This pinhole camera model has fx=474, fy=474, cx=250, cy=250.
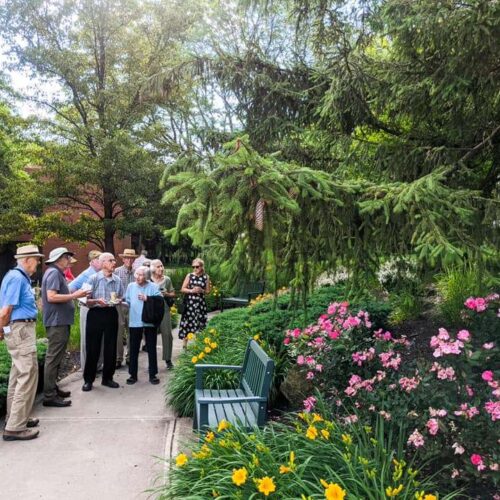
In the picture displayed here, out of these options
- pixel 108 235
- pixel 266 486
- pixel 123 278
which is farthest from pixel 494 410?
pixel 108 235

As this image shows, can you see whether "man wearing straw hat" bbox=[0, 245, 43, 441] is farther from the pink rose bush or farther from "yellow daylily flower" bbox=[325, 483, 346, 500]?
"yellow daylily flower" bbox=[325, 483, 346, 500]

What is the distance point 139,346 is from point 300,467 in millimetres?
4249

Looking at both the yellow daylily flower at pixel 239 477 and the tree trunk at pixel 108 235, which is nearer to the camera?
the yellow daylily flower at pixel 239 477

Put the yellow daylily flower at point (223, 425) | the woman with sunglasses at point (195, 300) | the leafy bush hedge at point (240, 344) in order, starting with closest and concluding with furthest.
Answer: the yellow daylily flower at point (223, 425) < the leafy bush hedge at point (240, 344) < the woman with sunglasses at point (195, 300)

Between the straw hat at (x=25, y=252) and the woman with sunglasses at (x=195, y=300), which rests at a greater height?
the straw hat at (x=25, y=252)

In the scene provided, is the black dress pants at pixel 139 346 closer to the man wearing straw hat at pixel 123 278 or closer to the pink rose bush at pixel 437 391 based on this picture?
the man wearing straw hat at pixel 123 278

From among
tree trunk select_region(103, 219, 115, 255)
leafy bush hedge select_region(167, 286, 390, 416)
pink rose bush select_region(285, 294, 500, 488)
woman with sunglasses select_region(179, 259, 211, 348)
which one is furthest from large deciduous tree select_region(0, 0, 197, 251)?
pink rose bush select_region(285, 294, 500, 488)

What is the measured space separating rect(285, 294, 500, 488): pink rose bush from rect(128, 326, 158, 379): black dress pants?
3296 mm

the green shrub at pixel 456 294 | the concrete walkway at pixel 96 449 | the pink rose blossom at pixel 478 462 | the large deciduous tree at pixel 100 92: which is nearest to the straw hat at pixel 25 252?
the concrete walkway at pixel 96 449

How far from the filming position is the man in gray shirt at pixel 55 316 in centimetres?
546

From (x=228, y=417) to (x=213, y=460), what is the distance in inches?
37.6

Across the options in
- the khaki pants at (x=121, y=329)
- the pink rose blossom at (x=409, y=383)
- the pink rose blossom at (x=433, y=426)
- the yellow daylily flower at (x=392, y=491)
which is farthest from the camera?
the khaki pants at (x=121, y=329)

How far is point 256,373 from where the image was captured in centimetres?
430

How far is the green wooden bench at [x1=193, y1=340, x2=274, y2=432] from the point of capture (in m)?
3.80
